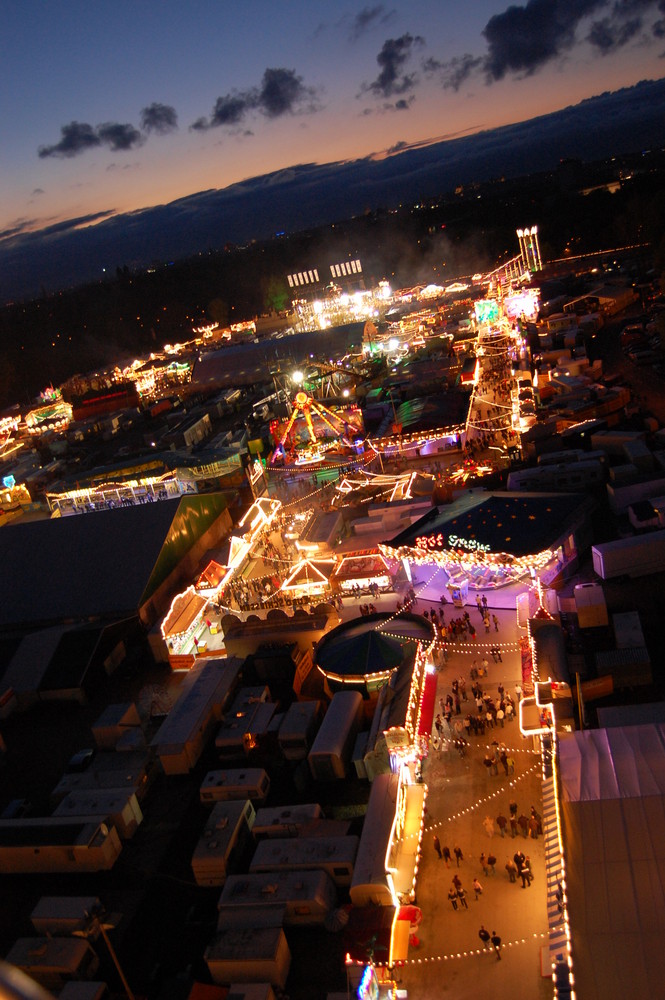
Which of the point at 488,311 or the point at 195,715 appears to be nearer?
the point at 195,715

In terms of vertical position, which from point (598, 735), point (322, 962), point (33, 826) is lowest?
point (322, 962)

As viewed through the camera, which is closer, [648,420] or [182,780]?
[182,780]

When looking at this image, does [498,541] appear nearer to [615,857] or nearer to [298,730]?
[298,730]

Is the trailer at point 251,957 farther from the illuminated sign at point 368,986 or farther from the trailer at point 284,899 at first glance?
the illuminated sign at point 368,986

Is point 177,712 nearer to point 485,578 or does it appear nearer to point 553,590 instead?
point 485,578

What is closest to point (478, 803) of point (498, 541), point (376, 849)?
point (376, 849)

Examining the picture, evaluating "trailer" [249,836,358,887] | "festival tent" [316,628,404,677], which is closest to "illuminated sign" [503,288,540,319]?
"festival tent" [316,628,404,677]

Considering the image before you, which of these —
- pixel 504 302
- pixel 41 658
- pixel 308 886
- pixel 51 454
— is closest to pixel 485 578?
pixel 308 886
